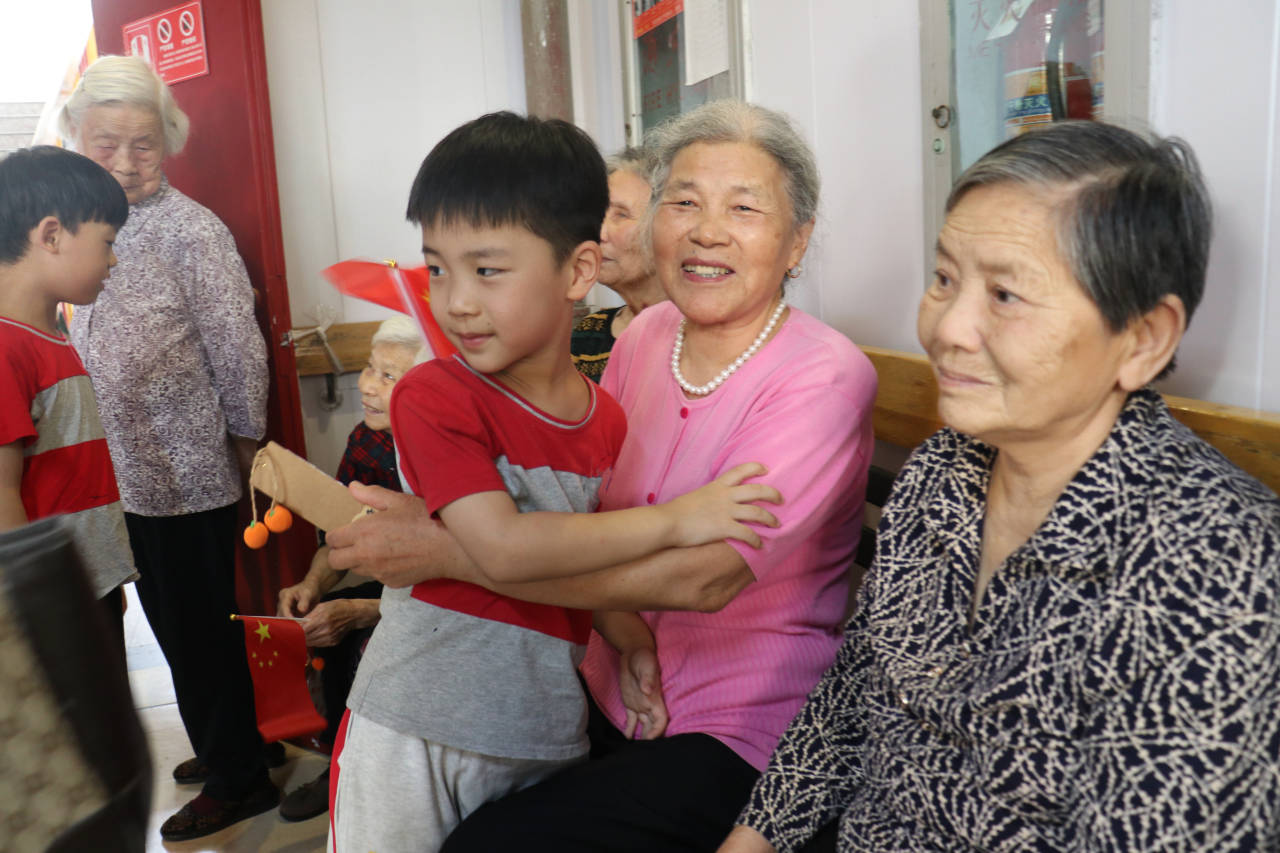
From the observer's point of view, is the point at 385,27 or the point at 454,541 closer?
the point at 454,541

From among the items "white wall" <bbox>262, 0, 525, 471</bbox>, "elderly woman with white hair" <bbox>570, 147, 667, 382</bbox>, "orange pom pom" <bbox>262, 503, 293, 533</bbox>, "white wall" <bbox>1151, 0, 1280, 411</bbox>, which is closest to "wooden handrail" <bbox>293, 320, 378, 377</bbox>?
"white wall" <bbox>262, 0, 525, 471</bbox>

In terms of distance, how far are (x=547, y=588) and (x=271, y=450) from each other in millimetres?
801

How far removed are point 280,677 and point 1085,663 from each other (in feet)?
6.99

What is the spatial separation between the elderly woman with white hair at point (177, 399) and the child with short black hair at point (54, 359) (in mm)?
524

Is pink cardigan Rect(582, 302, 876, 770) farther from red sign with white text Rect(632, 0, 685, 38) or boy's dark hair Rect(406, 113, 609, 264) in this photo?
red sign with white text Rect(632, 0, 685, 38)

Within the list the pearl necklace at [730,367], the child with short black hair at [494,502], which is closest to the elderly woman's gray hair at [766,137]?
the pearl necklace at [730,367]

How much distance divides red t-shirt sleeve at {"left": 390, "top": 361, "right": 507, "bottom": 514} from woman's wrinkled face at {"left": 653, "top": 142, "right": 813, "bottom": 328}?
18.4 inches

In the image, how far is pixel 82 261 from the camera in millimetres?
2176

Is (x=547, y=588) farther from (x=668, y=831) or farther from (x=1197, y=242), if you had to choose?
(x=1197, y=242)

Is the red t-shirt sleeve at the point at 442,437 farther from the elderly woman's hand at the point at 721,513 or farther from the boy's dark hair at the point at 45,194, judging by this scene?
the boy's dark hair at the point at 45,194

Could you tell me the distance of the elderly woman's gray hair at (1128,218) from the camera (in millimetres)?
938

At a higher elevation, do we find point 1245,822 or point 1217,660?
point 1217,660

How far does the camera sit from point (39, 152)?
220 cm

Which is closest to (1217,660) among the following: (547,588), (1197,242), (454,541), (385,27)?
(1197,242)
